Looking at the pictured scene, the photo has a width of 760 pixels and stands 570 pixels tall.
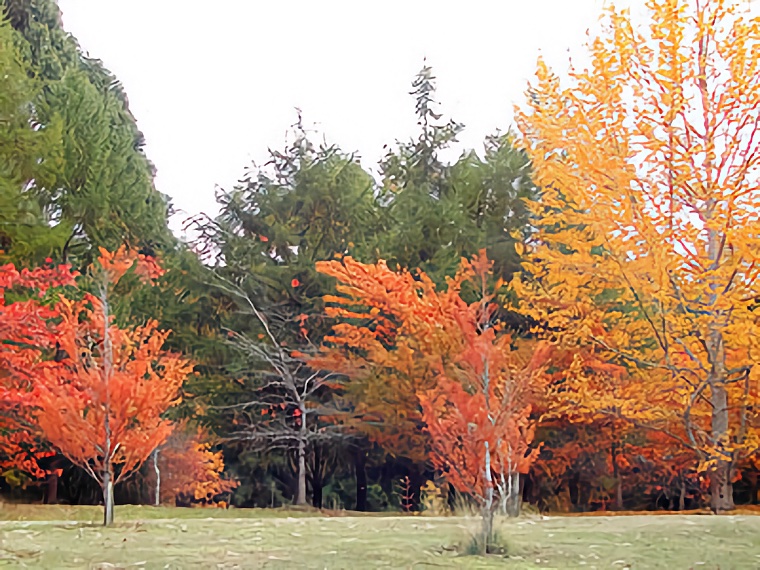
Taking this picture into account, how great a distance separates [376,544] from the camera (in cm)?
812

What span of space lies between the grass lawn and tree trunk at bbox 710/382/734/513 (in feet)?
6.99

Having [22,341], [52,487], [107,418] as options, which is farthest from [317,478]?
[107,418]

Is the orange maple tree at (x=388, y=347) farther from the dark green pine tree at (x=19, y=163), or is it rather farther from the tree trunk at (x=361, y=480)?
the dark green pine tree at (x=19, y=163)

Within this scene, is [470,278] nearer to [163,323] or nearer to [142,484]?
[163,323]

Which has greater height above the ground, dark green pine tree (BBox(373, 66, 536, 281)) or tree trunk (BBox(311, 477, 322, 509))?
dark green pine tree (BBox(373, 66, 536, 281))

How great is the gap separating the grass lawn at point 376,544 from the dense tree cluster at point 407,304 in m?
0.72

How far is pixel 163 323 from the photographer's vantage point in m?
20.3

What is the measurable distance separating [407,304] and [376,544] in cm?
815

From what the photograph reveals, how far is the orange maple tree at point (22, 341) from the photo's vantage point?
1334 cm

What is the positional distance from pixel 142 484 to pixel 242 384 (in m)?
→ 4.16

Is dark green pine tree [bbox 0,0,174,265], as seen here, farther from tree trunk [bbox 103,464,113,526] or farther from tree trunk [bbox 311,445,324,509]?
tree trunk [bbox 311,445,324,509]

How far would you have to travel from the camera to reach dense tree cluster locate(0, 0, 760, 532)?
1021cm

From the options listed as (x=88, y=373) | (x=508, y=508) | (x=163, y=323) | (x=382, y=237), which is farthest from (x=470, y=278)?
(x=88, y=373)

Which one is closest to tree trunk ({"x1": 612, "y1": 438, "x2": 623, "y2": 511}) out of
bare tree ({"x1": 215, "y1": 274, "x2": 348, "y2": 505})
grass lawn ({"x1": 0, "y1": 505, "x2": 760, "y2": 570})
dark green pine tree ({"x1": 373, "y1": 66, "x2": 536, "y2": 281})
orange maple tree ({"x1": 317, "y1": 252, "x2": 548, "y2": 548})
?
orange maple tree ({"x1": 317, "y1": 252, "x2": 548, "y2": 548})
